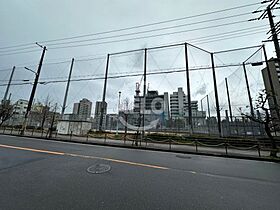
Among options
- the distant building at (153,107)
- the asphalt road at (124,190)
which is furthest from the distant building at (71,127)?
the asphalt road at (124,190)

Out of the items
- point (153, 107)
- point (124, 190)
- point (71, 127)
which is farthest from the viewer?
point (153, 107)

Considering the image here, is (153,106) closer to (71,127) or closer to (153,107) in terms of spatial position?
(153,107)

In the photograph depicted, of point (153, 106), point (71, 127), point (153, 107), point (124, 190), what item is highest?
point (153, 106)

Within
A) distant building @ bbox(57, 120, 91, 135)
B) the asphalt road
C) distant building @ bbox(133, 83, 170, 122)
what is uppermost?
distant building @ bbox(133, 83, 170, 122)

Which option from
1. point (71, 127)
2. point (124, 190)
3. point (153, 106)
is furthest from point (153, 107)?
point (124, 190)

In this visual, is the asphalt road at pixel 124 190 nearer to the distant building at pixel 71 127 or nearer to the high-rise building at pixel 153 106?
the high-rise building at pixel 153 106

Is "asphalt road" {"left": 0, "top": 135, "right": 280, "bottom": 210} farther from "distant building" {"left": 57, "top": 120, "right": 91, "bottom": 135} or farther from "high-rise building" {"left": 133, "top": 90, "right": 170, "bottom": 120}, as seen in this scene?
"distant building" {"left": 57, "top": 120, "right": 91, "bottom": 135}

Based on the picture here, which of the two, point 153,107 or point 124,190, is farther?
point 153,107

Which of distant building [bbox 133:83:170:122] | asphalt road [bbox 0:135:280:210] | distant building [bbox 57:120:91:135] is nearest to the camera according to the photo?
asphalt road [bbox 0:135:280:210]

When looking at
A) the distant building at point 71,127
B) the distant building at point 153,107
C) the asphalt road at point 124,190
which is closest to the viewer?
the asphalt road at point 124,190

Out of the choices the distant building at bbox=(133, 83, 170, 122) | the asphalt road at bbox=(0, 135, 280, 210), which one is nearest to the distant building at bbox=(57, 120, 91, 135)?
the distant building at bbox=(133, 83, 170, 122)

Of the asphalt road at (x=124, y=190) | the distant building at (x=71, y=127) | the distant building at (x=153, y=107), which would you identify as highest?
the distant building at (x=153, y=107)

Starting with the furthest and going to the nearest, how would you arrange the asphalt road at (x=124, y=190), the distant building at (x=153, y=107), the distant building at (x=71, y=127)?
the distant building at (x=153, y=107)
the distant building at (x=71, y=127)
the asphalt road at (x=124, y=190)

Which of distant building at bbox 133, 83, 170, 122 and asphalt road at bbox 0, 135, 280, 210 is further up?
distant building at bbox 133, 83, 170, 122
